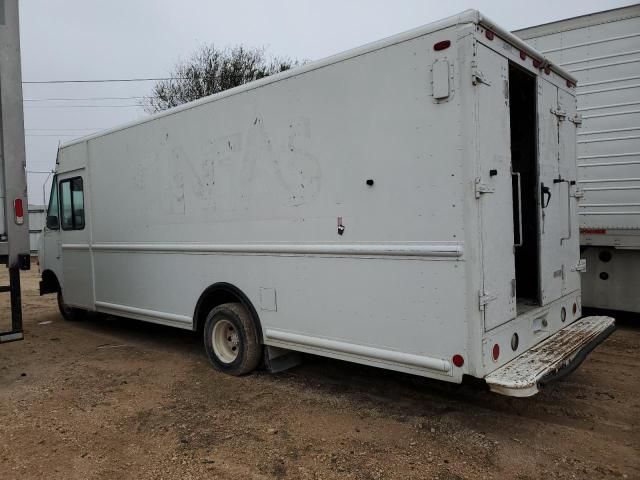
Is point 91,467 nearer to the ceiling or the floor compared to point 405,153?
nearer to the floor

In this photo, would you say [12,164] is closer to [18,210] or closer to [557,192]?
[18,210]

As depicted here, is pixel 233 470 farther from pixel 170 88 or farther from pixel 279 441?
pixel 170 88

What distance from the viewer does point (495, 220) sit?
3729 millimetres

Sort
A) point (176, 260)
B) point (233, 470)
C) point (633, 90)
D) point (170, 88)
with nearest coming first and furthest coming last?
1. point (233, 470)
2. point (176, 260)
3. point (633, 90)
4. point (170, 88)

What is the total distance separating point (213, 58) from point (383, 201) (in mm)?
18752

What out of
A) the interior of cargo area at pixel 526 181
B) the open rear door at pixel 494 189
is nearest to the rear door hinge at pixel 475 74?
the open rear door at pixel 494 189

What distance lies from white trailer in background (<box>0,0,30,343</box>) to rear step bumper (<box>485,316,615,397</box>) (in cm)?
441

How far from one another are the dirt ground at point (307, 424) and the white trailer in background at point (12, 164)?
114 cm

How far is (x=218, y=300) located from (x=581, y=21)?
5.89 m

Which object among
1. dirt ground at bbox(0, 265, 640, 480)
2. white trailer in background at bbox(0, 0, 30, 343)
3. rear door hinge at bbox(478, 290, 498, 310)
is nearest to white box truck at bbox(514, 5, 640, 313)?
dirt ground at bbox(0, 265, 640, 480)

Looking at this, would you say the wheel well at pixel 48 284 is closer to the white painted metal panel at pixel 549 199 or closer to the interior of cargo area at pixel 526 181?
the interior of cargo area at pixel 526 181

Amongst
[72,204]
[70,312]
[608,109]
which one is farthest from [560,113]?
[70,312]

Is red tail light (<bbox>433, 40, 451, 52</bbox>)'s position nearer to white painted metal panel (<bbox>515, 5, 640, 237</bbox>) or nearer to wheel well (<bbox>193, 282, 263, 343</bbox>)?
wheel well (<bbox>193, 282, 263, 343</bbox>)

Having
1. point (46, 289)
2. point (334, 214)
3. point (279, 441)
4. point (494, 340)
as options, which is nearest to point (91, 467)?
point (279, 441)
